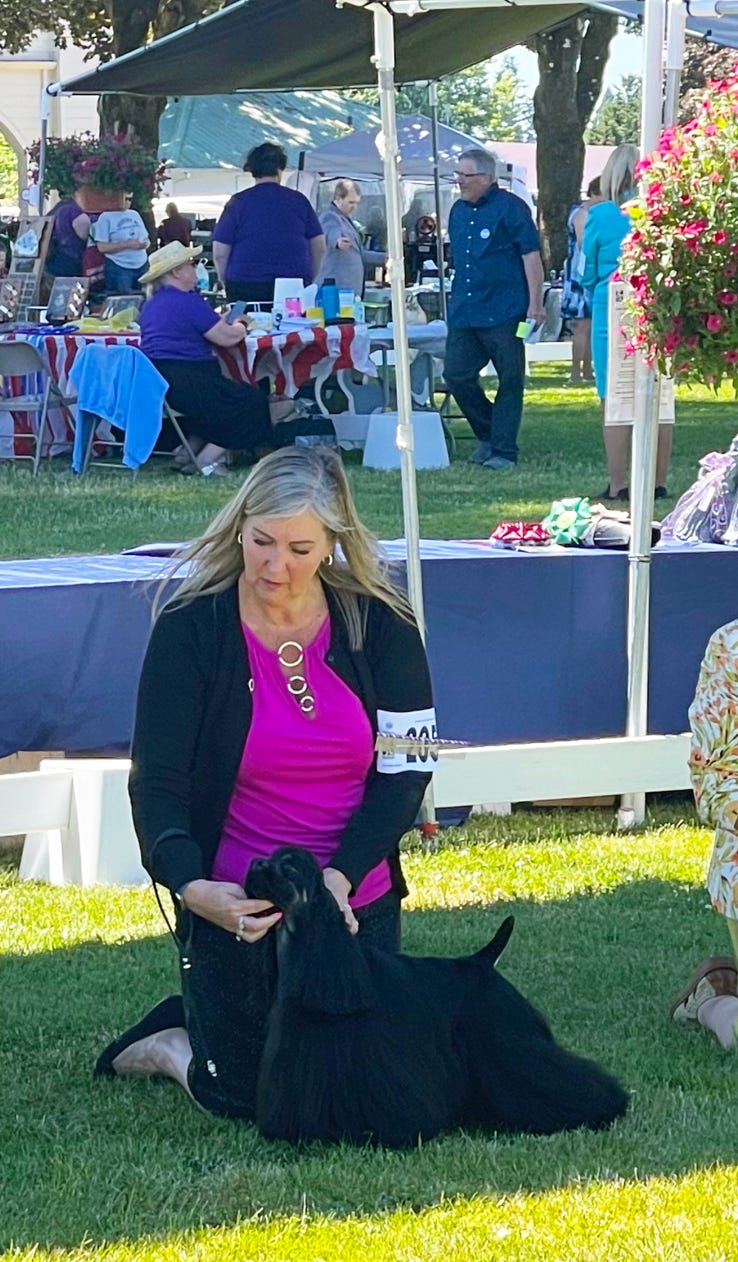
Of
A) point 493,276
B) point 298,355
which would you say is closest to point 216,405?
point 298,355

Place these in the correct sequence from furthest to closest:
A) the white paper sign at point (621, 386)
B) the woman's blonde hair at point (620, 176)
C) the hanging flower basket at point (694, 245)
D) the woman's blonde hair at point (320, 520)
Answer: the woman's blonde hair at point (620, 176), the white paper sign at point (621, 386), the hanging flower basket at point (694, 245), the woman's blonde hair at point (320, 520)

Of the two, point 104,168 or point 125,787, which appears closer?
point 125,787

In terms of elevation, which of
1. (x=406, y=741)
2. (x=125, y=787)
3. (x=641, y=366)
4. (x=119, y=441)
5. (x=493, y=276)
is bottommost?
(x=125, y=787)

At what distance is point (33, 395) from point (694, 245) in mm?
7947

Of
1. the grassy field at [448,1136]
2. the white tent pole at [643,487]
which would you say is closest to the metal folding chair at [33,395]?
the grassy field at [448,1136]

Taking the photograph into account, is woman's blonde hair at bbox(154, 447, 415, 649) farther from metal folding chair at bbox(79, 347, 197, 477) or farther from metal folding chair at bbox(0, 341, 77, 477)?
metal folding chair at bbox(0, 341, 77, 477)

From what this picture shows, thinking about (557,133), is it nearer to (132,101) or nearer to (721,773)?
(132,101)

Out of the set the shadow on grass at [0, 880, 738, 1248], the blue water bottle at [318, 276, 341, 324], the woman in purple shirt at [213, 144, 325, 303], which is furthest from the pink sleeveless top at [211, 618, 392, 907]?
the woman in purple shirt at [213, 144, 325, 303]

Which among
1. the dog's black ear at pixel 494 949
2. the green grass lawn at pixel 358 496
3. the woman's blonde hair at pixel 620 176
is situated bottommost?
the green grass lawn at pixel 358 496

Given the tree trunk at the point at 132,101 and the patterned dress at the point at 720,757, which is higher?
the tree trunk at the point at 132,101

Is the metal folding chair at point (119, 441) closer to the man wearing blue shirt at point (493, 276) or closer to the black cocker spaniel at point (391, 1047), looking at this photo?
the man wearing blue shirt at point (493, 276)

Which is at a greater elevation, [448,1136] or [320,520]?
[320,520]

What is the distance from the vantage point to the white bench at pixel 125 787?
4.92m

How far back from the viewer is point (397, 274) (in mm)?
4922
